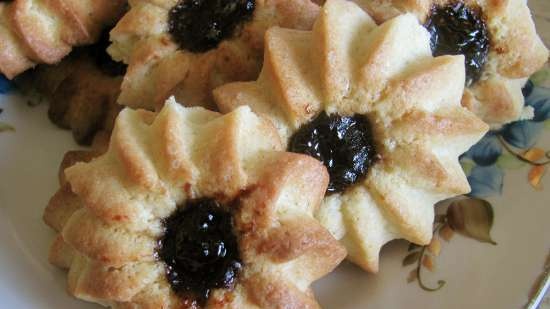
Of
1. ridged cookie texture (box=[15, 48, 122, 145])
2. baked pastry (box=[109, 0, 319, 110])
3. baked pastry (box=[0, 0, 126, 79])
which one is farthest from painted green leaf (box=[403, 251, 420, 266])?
baked pastry (box=[0, 0, 126, 79])

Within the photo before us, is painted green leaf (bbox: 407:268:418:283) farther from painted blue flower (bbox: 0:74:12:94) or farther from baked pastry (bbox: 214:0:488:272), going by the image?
painted blue flower (bbox: 0:74:12:94)

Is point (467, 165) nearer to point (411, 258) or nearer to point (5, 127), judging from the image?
point (411, 258)

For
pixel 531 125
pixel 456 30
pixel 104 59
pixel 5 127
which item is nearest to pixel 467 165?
pixel 531 125

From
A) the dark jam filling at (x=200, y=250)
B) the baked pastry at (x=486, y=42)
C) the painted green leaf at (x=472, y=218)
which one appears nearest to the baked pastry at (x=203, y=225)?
the dark jam filling at (x=200, y=250)

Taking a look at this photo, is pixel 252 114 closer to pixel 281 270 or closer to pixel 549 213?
pixel 281 270

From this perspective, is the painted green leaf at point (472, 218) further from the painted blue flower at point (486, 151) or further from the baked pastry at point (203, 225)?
the baked pastry at point (203, 225)
